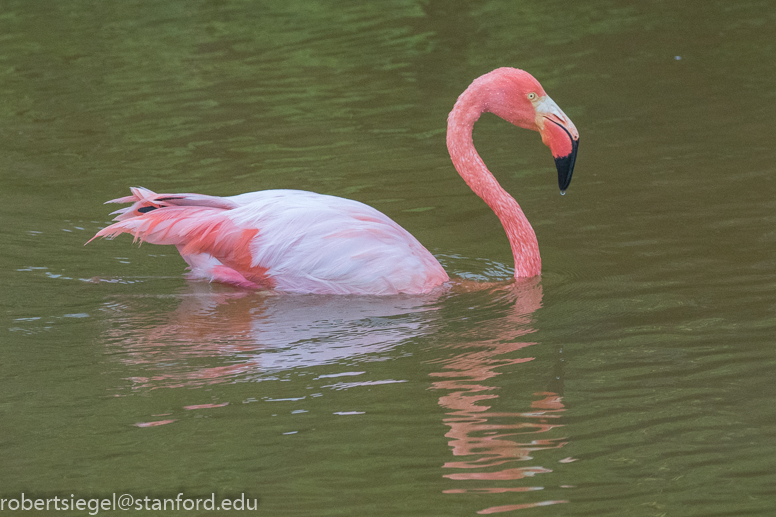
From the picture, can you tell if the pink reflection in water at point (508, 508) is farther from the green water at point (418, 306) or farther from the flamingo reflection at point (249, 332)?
the flamingo reflection at point (249, 332)

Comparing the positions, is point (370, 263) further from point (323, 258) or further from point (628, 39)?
point (628, 39)

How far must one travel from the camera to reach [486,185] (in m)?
5.82

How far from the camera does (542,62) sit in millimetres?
10312

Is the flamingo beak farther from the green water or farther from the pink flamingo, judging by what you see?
the green water

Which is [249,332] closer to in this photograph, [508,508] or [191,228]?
[191,228]

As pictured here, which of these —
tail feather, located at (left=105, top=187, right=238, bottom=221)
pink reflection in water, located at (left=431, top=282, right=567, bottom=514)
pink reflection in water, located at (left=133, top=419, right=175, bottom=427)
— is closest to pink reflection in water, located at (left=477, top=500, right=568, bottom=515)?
pink reflection in water, located at (left=431, top=282, right=567, bottom=514)

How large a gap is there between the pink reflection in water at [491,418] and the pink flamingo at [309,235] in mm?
718

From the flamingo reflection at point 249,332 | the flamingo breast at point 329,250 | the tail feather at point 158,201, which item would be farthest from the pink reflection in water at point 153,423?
the tail feather at point 158,201

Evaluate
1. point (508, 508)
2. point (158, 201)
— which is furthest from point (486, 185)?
point (508, 508)

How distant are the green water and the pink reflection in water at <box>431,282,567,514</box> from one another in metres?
0.01

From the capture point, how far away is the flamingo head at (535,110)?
215 inches

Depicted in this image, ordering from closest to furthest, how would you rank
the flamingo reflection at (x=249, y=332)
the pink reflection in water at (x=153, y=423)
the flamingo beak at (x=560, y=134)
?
the pink reflection in water at (x=153, y=423), the flamingo reflection at (x=249, y=332), the flamingo beak at (x=560, y=134)

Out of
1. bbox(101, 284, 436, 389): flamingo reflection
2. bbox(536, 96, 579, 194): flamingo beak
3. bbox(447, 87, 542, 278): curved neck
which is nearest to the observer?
bbox(101, 284, 436, 389): flamingo reflection

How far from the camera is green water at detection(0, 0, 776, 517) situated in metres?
3.54
